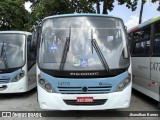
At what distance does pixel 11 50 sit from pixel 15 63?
1.82ft

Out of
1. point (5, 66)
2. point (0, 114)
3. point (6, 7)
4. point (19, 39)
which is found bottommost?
point (0, 114)

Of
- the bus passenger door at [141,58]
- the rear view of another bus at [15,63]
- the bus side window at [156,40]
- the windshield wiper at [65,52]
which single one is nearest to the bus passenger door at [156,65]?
the bus side window at [156,40]

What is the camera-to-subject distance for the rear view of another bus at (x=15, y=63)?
12641 millimetres

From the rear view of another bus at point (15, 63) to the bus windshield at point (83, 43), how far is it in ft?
10.9

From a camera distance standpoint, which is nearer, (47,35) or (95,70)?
(95,70)

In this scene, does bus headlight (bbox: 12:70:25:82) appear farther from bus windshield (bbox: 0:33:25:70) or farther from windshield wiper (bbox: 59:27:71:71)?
windshield wiper (bbox: 59:27:71:71)

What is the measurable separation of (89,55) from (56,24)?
4.28 feet

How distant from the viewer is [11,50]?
13.2 meters

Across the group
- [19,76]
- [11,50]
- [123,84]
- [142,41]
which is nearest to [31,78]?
[19,76]

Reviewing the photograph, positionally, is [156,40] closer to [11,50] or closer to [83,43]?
[83,43]

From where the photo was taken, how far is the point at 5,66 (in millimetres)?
12758

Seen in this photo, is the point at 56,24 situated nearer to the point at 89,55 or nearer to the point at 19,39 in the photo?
the point at 89,55

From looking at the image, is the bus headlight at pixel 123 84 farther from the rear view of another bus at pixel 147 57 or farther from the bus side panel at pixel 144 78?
the bus side panel at pixel 144 78

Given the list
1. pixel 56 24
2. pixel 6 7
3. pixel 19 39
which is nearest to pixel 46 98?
pixel 56 24
